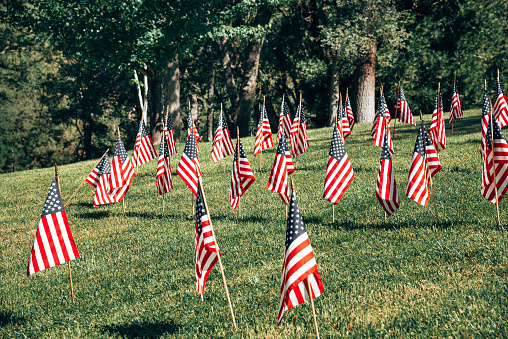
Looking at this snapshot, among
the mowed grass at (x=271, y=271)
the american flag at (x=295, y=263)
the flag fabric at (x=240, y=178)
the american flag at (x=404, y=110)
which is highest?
the american flag at (x=404, y=110)

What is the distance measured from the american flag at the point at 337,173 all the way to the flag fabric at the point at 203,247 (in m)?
3.43

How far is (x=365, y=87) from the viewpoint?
2561 centimetres

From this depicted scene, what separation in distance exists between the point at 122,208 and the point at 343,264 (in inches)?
268

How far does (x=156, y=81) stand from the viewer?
73.6 ft

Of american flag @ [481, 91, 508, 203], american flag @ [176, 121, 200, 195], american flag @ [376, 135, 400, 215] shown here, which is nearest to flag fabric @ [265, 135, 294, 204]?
american flag @ [176, 121, 200, 195]

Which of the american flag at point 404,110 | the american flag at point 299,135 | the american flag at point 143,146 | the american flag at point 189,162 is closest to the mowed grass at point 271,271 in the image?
the american flag at point 189,162

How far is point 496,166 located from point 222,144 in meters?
8.77

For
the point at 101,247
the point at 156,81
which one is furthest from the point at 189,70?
the point at 101,247

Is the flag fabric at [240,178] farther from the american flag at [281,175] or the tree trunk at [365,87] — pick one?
the tree trunk at [365,87]

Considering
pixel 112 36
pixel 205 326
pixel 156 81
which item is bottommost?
pixel 205 326

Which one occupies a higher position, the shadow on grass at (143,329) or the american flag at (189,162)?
the american flag at (189,162)

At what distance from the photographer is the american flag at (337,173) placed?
812 centimetres

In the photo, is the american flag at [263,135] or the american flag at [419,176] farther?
the american flag at [263,135]

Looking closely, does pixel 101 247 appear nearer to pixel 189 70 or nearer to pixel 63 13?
pixel 63 13
